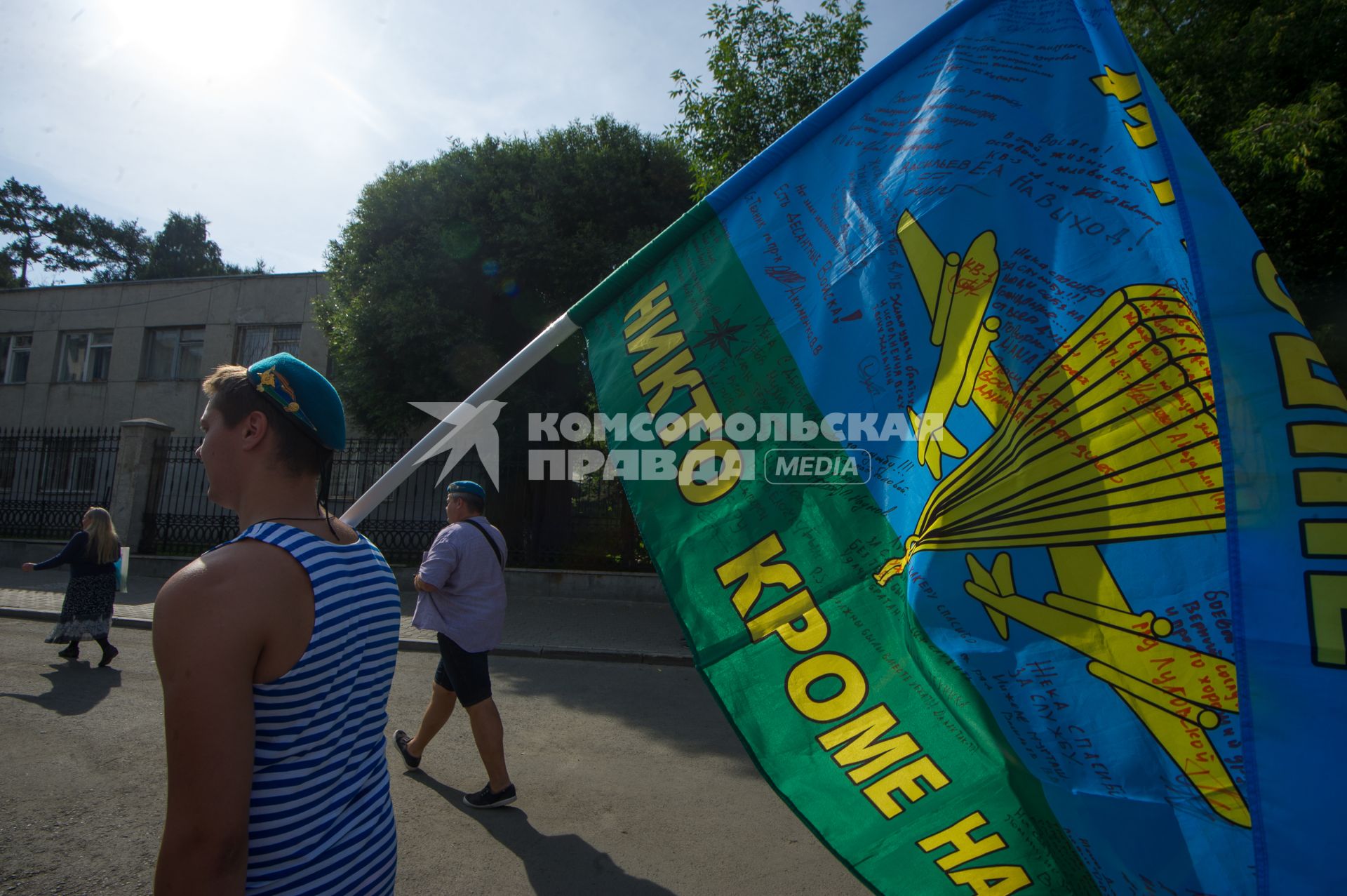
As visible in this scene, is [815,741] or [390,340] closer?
[815,741]

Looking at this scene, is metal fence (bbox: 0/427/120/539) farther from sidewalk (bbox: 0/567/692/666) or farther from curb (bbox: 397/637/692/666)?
curb (bbox: 397/637/692/666)

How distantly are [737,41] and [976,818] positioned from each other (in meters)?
10.4

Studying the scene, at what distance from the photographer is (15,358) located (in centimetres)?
2409

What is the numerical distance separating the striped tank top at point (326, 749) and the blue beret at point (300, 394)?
0.23 metres

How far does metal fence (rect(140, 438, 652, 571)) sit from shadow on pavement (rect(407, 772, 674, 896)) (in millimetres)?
8139

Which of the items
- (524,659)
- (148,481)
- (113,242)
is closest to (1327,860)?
(524,659)

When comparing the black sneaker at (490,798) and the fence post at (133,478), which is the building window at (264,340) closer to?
the fence post at (133,478)

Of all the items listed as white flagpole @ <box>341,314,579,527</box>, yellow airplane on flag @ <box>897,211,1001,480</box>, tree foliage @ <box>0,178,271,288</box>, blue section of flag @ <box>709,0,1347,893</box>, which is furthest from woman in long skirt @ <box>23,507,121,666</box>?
tree foliage @ <box>0,178,271,288</box>

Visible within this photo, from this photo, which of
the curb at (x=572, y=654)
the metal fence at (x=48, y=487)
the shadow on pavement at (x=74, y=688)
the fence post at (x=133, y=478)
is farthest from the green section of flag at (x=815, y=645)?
the metal fence at (x=48, y=487)

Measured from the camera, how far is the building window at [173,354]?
22.2 m

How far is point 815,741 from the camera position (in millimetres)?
1460

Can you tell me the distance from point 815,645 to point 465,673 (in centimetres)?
322

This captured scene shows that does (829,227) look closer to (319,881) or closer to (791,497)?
(791,497)

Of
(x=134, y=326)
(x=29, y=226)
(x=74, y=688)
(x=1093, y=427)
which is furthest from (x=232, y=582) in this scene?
(x=29, y=226)
